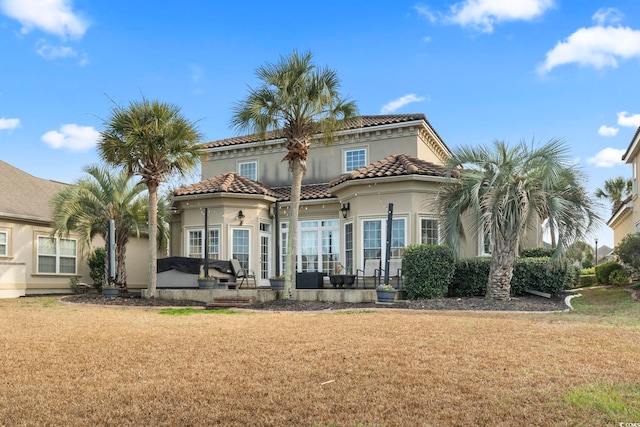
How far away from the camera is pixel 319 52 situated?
15.0m

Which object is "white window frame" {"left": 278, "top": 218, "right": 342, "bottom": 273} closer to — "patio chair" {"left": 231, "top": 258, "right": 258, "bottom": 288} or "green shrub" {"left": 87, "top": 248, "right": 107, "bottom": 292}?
"patio chair" {"left": 231, "top": 258, "right": 258, "bottom": 288}

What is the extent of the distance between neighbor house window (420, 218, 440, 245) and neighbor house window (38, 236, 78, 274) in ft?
50.2

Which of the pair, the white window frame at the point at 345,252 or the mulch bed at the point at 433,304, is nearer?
the mulch bed at the point at 433,304

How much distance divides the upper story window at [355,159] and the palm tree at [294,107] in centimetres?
651

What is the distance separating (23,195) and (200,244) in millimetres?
8881

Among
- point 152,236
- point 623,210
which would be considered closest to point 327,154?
point 152,236

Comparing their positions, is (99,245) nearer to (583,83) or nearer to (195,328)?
(195,328)

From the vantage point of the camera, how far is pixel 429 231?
1830cm

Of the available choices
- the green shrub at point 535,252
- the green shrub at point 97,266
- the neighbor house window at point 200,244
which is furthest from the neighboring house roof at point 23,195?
the green shrub at point 535,252

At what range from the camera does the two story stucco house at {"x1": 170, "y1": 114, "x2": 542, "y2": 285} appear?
59.7ft

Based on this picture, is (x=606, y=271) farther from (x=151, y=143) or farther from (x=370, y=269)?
(x=151, y=143)

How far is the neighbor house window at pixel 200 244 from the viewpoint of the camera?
68.6ft

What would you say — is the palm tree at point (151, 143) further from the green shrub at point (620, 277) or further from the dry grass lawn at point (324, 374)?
the green shrub at point (620, 277)

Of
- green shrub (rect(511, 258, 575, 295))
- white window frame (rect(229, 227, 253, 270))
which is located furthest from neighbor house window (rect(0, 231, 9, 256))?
green shrub (rect(511, 258, 575, 295))
